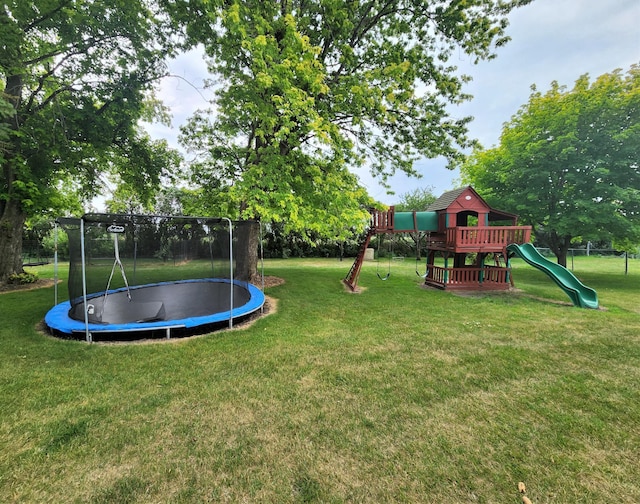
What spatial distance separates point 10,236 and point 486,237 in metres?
16.2

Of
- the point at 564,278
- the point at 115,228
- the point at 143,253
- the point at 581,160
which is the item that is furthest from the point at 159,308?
the point at 581,160

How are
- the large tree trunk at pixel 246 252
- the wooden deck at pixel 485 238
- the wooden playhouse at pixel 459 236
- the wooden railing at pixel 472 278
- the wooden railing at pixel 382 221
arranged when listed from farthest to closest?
the wooden railing at pixel 382 221 → the wooden railing at pixel 472 278 → the wooden playhouse at pixel 459 236 → the wooden deck at pixel 485 238 → the large tree trunk at pixel 246 252

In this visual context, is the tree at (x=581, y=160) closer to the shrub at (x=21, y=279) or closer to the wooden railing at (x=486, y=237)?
the wooden railing at (x=486, y=237)

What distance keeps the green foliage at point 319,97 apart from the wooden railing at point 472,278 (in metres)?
4.29

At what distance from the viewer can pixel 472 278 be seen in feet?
33.8

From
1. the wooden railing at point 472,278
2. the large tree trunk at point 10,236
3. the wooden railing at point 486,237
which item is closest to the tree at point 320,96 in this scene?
the wooden railing at point 486,237

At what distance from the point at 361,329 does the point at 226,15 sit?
709 cm

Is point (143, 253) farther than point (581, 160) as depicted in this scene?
No

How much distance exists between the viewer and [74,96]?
26.6 ft

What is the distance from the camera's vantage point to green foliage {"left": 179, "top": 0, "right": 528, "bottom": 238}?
20.7 feet

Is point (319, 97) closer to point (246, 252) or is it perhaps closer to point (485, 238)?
point (246, 252)

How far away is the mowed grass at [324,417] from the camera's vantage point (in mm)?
1927

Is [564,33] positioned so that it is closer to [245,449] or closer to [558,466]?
[558,466]

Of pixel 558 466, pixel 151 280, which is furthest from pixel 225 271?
pixel 558 466
